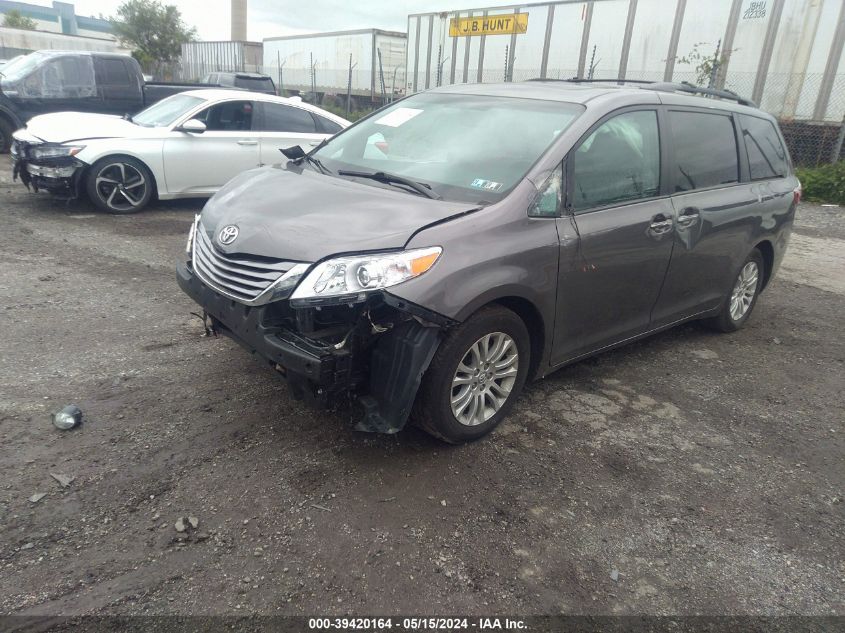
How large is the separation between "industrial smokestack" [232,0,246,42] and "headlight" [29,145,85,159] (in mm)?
47260

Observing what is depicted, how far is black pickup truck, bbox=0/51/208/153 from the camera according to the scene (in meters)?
10.7

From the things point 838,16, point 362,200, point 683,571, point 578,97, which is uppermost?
point 838,16

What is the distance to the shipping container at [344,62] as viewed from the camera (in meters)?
22.1

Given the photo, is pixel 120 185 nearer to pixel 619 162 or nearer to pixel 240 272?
pixel 240 272

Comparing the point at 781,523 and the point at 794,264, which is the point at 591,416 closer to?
the point at 781,523

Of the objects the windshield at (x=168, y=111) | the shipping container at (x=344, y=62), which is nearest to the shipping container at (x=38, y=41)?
the shipping container at (x=344, y=62)

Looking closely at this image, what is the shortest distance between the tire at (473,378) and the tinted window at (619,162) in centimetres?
87

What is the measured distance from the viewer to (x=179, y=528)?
8.57ft

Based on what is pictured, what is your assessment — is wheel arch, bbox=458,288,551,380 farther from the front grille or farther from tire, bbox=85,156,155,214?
tire, bbox=85,156,155,214

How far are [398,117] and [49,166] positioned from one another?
17.0 feet

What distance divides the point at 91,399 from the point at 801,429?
13.7ft

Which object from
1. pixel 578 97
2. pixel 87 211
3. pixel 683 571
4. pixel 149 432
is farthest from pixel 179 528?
pixel 87 211

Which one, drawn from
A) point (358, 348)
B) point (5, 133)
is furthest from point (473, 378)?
point (5, 133)

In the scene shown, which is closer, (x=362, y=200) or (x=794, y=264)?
(x=362, y=200)
